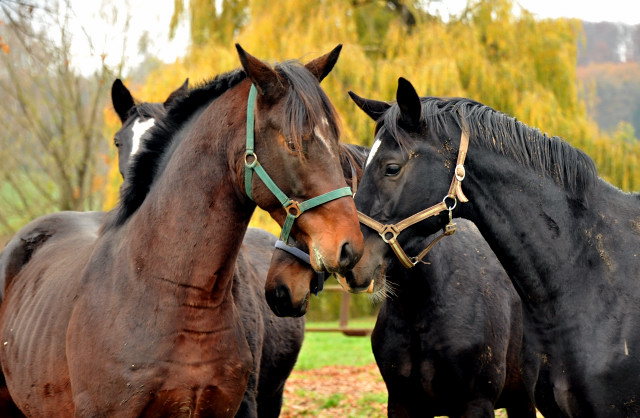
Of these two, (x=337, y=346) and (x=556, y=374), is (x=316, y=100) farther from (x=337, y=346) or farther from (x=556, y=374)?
(x=337, y=346)

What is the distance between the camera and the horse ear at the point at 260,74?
2781mm

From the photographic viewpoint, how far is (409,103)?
135 inches

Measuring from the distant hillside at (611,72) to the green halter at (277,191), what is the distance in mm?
14504

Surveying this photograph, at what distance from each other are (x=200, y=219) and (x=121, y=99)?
118 inches

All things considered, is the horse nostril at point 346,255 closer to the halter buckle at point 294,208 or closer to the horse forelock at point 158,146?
the halter buckle at point 294,208

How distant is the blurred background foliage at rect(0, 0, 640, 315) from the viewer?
12.8m

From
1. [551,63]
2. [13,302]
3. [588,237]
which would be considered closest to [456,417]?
[588,237]

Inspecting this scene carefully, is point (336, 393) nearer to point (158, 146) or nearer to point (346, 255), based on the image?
point (158, 146)

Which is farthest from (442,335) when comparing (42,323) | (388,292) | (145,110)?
(145,110)

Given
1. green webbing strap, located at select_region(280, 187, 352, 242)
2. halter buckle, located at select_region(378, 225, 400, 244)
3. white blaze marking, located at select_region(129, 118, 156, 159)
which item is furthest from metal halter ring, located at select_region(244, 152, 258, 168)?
white blaze marking, located at select_region(129, 118, 156, 159)

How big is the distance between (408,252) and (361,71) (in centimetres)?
954

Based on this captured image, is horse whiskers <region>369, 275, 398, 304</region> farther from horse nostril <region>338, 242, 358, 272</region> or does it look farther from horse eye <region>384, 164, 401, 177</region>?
horse nostril <region>338, 242, 358, 272</region>

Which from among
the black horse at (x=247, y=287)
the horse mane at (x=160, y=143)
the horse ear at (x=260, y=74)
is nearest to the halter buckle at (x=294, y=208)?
the horse ear at (x=260, y=74)

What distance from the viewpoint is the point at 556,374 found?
3129 mm
